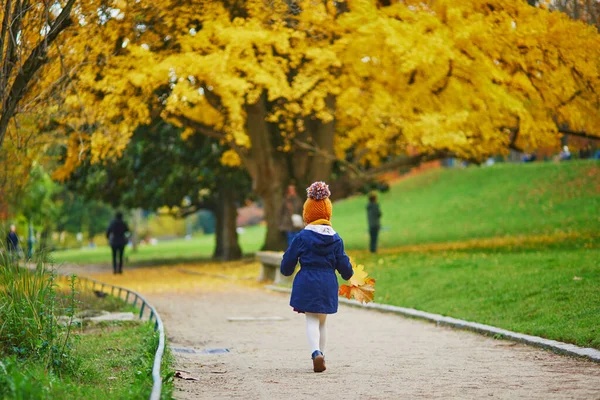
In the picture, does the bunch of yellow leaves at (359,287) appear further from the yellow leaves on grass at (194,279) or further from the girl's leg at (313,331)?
the yellow leaves on grass at (194,279)

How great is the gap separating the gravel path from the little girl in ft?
1.77

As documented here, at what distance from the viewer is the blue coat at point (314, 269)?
896cm

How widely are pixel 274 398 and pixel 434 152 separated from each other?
1962 centimetres

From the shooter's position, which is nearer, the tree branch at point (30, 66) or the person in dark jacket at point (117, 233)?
the tree branch at point (30, 66)

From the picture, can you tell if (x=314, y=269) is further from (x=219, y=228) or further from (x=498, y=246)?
(x=219, y=228)

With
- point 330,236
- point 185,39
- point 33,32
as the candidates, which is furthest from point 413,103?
point 330,236

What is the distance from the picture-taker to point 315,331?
29.3 feet

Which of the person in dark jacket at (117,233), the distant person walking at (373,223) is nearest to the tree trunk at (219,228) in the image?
the person in dark jacket at (117,233)

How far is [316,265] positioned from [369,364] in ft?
3.90

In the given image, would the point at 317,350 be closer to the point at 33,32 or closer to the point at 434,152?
the point at 33,32

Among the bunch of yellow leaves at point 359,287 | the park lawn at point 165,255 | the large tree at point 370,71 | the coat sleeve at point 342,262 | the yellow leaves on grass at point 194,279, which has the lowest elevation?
the park lawn at point 165,255

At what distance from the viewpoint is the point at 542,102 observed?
19891mm

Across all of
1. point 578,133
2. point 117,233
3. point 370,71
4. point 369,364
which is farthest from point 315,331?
point 117,233

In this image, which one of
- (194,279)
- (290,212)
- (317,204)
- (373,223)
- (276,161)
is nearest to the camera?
(317,204)
